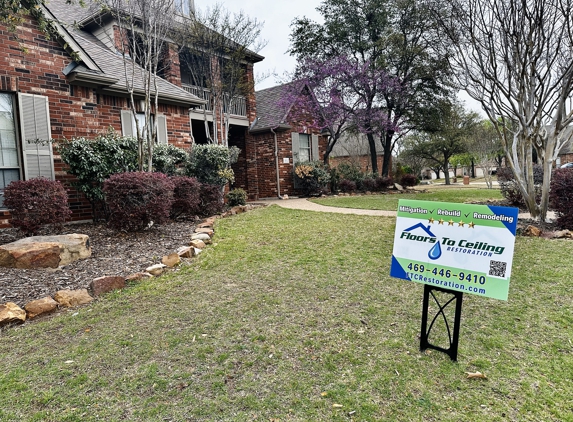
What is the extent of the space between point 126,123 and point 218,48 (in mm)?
5089

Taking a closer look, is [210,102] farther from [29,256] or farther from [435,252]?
[435,252]

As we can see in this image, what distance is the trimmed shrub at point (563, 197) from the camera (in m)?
6.16

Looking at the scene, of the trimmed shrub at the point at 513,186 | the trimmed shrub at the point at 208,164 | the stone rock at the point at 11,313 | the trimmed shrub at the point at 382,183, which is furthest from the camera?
the trimmed shrub at the point at 382,183

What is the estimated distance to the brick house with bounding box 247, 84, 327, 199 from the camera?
50.3 feet

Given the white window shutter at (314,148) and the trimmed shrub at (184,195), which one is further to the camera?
the white window shutter at (314,148)

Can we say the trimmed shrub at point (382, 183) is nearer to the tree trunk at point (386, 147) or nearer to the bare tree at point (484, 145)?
the tree trunk at point (386, 147)

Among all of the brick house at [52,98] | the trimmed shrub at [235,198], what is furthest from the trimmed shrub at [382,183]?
the brick house at [52,98]

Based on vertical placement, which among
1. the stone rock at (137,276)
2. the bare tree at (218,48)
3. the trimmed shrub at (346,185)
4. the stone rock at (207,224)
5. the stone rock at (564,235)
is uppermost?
the bare tree at (218,48)

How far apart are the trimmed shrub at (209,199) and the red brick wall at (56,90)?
2.67 m

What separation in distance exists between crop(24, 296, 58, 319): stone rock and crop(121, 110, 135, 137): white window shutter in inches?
252

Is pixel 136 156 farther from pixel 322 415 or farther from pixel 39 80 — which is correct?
pixel 322 415

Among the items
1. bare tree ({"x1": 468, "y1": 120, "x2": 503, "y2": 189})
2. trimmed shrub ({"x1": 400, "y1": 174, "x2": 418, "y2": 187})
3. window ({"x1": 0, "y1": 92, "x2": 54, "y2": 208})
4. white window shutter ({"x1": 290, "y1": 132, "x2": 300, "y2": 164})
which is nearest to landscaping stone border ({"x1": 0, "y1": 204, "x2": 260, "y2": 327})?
window ({"x1": 0, "y1": 92, "x2": 54, "y2": 208})

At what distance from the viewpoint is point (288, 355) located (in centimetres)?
259

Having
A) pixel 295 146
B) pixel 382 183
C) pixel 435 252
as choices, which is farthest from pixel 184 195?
pixel 382 183
